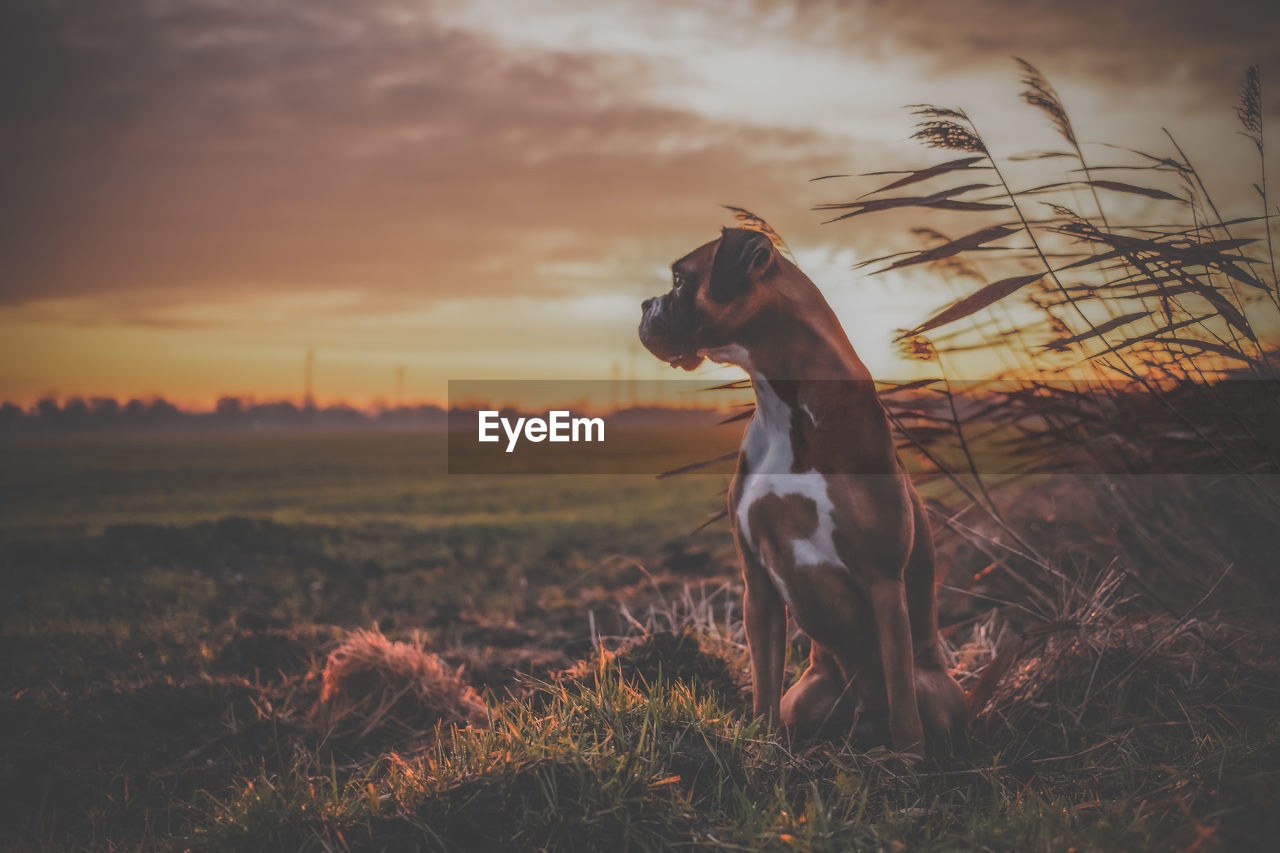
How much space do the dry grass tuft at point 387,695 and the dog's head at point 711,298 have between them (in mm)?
2768

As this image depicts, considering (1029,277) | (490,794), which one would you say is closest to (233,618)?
(490,794)

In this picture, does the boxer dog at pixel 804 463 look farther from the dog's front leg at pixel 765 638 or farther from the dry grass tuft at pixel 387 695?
the dry grass tuft at pixel 387 695

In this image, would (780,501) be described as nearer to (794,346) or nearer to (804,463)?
(804,463)

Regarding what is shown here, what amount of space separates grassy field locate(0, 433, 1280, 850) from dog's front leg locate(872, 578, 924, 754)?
16 centimetres

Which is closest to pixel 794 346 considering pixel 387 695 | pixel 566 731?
pixel 566 731

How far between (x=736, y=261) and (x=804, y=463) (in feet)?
2.39

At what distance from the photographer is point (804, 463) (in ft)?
8.81

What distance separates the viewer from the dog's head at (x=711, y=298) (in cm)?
261

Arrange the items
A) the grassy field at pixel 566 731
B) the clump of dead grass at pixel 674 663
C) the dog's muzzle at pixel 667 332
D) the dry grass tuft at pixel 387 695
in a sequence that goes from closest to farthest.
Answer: the grassy field at pixel 566 731 < the dog's muzzle at pixel 667 332 < the clump of dead grass at pixel 674 663 < the dry grass tuft at pixel 387 695

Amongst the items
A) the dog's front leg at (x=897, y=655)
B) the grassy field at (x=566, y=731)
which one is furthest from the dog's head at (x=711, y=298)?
the grassy field at (x=566, y=731)

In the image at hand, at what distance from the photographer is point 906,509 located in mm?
2699

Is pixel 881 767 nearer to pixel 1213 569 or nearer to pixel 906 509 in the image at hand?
pixel 906 509

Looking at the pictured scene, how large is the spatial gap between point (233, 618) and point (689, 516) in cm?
1004

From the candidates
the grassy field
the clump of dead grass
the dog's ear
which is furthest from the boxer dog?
the clump of dead grass
